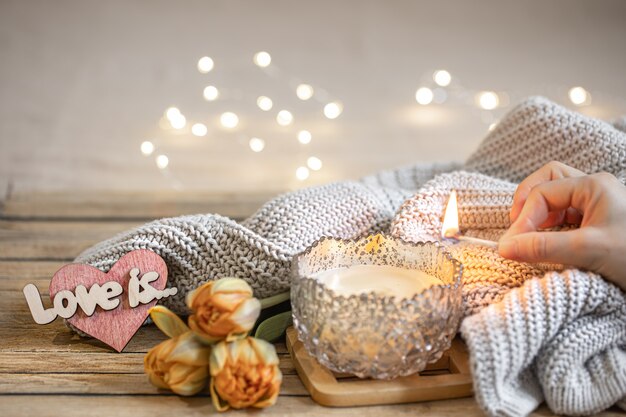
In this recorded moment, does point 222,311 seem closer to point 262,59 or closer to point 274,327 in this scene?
point 274,327

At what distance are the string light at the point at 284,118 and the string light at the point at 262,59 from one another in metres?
0.19

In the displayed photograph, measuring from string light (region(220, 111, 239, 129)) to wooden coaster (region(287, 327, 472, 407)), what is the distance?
179 centimetres

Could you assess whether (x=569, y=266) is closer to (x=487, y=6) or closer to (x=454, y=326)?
(x=454, y=326)

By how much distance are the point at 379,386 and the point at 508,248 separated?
23 cm

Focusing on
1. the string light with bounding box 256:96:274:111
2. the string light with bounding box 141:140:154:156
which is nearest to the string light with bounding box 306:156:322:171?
the string light with bounding box 256:96:274:111

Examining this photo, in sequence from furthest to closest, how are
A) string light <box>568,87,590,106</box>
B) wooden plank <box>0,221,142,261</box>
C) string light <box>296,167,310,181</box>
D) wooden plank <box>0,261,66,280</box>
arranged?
string light <box>568,87,590,106</box> → string light <box>296,167,310,181</box> → wooden plank <box>0,221,142,261</box> → wooden plank <box>0,261,66,280</box>

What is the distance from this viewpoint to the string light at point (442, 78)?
105 inches

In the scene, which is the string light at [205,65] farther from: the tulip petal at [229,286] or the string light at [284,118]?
the tulip petal at [229,286]

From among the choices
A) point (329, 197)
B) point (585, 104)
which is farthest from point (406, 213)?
point (585, 104)

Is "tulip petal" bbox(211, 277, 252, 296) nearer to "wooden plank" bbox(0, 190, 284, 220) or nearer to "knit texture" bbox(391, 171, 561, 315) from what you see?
"knit texture" bbox(391, 171, 561, 315)

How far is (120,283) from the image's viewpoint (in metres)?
0.90

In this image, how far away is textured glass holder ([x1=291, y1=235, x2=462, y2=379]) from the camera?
2.42ft

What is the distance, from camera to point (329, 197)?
1.05 meters

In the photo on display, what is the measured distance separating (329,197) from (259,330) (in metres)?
0.25
